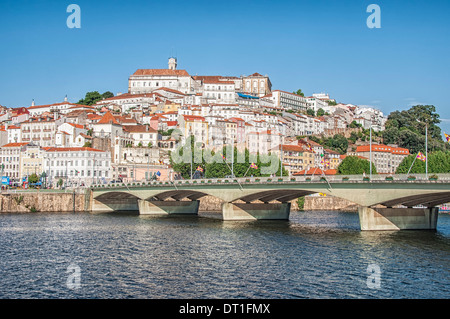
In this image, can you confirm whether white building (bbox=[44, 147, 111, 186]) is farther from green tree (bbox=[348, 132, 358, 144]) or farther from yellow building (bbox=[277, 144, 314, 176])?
green tree (bbox=[348, 132, 358, 144])

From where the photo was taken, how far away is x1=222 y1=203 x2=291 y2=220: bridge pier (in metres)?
67.0

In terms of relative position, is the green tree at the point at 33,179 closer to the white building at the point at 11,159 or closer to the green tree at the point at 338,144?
the white building at the point at 11,159

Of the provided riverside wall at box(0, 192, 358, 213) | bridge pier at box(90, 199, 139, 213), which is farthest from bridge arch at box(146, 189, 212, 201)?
bridge pier at box(90, 199, 139, 213)

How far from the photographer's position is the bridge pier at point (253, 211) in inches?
2638

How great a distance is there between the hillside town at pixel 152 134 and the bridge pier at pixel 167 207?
32.8 m

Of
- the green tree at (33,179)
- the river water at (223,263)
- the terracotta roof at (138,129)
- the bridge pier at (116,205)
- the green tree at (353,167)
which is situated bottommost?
the river water at (223,263)

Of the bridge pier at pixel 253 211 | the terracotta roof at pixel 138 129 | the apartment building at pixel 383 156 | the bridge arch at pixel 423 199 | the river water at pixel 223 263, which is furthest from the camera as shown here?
the apartment building at pixel 383 156

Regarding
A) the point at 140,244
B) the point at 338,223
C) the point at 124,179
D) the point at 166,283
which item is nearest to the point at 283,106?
the point at 124,179

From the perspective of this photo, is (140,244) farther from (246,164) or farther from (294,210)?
(246,164)

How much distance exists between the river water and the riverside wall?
27.6 metres

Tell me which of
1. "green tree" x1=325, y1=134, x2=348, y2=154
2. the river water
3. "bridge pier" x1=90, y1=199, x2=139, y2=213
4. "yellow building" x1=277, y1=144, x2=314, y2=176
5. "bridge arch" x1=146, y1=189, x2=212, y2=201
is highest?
"green tree" x1=325, y1=134, x2=348, y2=154

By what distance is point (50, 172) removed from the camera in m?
120

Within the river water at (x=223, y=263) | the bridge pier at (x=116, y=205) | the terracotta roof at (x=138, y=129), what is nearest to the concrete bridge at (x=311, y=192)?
the river water at (x=223, y=263)
